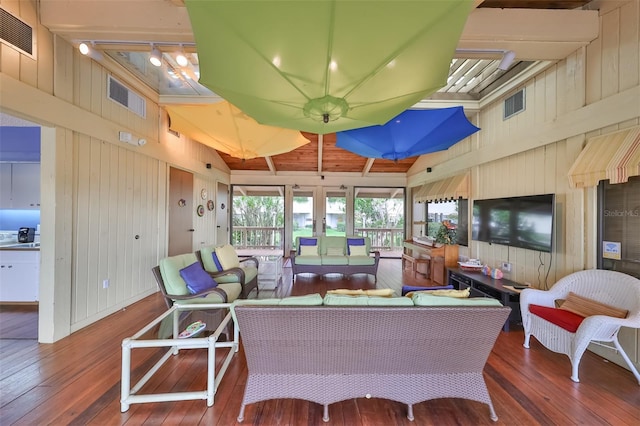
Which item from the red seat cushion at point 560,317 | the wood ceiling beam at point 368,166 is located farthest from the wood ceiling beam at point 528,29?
the wood ceiling beam at point 368,166

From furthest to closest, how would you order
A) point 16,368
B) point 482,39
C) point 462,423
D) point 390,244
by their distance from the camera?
point 390,244 → point 482,39 → point 16,368 → point 462,423

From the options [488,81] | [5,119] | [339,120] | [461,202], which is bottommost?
[461,202]

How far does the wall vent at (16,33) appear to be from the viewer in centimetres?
223

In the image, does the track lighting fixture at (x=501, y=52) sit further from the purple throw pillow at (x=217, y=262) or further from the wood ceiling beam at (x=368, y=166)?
the wood ceiling beam at (x=368, y=166)

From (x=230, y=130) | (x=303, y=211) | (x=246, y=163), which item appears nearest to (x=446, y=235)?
(x=230, y=130)

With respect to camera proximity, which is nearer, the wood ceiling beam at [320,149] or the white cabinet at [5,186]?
the white cabinet at [5,186]

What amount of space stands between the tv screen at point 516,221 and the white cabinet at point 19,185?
22.8 feet

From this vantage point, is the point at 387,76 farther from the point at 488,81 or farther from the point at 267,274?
the point at 267,274

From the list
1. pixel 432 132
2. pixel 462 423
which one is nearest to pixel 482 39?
pixel 432 132

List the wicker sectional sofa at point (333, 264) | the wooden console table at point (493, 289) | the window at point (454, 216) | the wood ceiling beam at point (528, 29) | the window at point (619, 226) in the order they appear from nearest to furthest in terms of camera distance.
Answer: the window at point (619, 226) < the wood ceiling beam at point (528, 29) < the wooden console table at point (493, 289) < the window at point (454, 216) < the wicker sectional sofa at point (333, 264)

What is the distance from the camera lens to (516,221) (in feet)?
11.4

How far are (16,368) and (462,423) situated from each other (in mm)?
3640

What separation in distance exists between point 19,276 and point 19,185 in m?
1.39

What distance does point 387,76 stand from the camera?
183 cm
